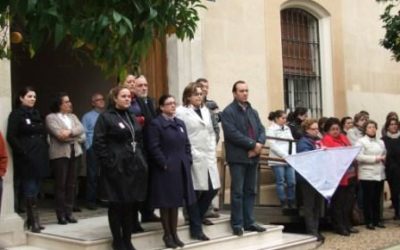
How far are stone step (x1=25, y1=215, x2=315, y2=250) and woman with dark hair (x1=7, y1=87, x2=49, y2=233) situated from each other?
0.33 meters

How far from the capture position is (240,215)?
813 centimetres

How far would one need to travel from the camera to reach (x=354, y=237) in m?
9.66

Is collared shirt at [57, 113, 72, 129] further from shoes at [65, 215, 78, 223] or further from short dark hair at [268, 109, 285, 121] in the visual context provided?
short dark hair at [268, 109, 285, 121]

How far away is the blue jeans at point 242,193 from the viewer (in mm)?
8039

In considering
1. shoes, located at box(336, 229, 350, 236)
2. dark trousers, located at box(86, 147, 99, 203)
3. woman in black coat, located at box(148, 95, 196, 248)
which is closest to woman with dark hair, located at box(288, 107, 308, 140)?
shoes, located at box(336, 229, 350, 236)

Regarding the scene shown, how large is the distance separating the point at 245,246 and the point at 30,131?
3.00 meters

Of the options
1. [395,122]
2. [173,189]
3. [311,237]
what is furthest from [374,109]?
[173,189]

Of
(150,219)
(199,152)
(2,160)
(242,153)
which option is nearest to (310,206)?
(242,153)

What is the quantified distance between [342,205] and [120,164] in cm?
447

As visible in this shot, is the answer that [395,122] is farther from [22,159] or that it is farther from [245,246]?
[22,159]

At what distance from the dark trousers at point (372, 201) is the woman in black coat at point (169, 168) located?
4.23 metres

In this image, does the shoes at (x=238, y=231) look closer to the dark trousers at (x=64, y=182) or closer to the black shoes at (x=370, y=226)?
the dark trousers at (x=64, y=182)

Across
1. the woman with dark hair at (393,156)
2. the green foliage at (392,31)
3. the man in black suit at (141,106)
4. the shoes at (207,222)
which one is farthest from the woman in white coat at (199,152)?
the green foliage at (392,31)

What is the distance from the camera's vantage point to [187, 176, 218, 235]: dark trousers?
7605 millimetres
